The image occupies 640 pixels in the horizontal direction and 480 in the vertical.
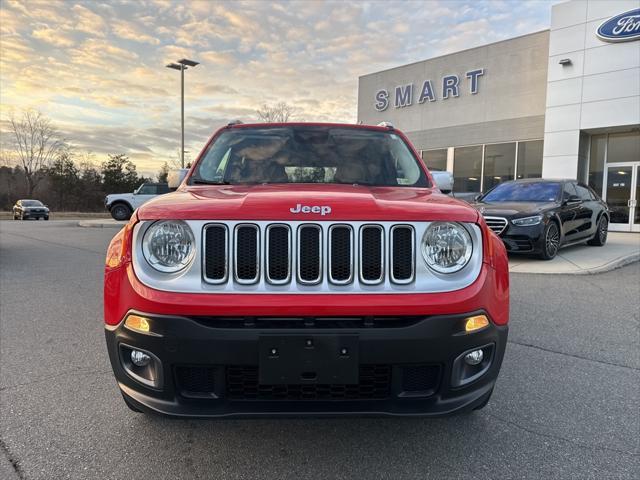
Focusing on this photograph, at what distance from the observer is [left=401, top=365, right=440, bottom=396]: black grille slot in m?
2.04

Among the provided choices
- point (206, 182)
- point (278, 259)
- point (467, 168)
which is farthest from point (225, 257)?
point (467, 168)

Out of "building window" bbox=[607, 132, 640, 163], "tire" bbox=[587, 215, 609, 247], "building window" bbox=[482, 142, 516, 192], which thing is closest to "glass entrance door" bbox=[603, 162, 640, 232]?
"building window" bbox=[607, 132, 640, 163]

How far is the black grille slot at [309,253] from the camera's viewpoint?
6.66 ft

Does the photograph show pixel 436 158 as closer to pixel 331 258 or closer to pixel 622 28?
pixel 622 28

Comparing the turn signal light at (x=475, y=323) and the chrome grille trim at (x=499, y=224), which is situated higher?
the chrome grille trim at (x=499, y=224)

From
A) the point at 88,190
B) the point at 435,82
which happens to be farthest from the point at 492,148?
the point at 88,190

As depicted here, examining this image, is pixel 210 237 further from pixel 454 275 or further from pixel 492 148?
pixel 492 148

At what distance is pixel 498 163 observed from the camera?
66.3 feet

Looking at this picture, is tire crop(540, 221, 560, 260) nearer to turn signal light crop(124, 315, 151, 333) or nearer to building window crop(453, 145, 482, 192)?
turn signal light crop(124, 315, 151, 333)

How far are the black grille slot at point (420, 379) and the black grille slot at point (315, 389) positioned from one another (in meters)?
0.09

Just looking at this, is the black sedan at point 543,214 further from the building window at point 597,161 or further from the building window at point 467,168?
the building window at point 467,168

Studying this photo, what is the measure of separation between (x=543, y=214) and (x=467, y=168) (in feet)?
44.9

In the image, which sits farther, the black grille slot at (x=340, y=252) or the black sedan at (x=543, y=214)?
the black sedan at (x=543, y=214)

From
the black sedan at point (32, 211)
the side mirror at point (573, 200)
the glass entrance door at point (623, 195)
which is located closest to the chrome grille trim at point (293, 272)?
the side mirror at point (573, 200)
